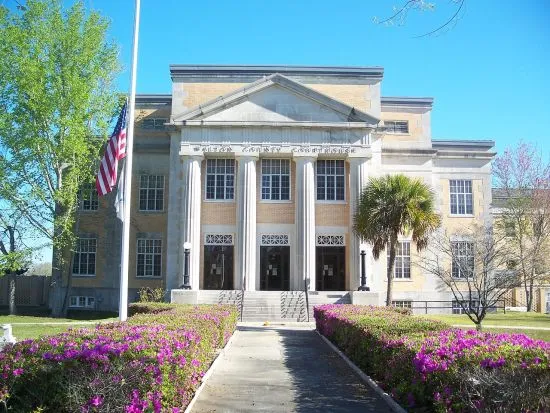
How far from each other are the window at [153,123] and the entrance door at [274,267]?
38.0 ft

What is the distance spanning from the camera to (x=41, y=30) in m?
29.3

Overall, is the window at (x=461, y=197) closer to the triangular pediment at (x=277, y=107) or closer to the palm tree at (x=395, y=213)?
the triangular pediment at (x=277, y=107)

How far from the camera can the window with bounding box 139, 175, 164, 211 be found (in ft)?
120

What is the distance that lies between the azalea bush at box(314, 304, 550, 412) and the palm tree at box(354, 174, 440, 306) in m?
13.9

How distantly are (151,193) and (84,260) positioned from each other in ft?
20.0

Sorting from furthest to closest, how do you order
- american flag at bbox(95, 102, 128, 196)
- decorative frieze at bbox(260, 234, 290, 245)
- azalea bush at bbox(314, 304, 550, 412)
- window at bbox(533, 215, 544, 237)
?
1. window at bbox(533, 215, 544, 237)
2. decorative frieze at bbox(260, 234, 290, 245)
3. american flag at bbox(95, 102, 128, 196)
4. azalea bush at bbox(314, 304, 550, 412)

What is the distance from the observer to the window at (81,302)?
35875 millimetres

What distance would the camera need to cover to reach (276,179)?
33.9m

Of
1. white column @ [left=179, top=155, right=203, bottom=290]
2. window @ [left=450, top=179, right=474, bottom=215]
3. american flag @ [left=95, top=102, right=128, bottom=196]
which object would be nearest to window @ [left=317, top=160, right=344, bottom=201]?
white column @ [left=179, top=155, right=203, bottom=290]

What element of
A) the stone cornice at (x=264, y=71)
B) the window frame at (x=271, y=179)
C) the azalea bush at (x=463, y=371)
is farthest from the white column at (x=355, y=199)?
the azalea bush at (x=463, y=371)

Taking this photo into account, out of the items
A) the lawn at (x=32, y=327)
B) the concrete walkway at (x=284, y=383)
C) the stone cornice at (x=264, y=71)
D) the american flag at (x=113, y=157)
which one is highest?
the stone cornice at (x=264, y=71)

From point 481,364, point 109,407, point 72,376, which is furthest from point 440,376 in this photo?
point 72,376

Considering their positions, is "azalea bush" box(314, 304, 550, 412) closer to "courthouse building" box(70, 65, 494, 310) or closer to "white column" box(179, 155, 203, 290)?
"white column" box(179, 155, 203, 290)

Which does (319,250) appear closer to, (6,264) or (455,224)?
(455,224)
